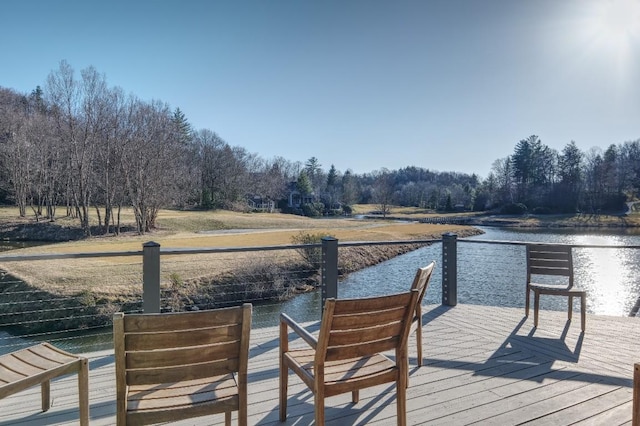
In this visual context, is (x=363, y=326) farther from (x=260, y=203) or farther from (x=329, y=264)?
(x=260, y=203)

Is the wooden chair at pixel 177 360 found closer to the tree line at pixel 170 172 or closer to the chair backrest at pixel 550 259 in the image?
the chair backrest at pixel 550 259

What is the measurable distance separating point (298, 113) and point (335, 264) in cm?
1511

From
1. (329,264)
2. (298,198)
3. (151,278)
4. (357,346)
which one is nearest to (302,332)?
(357,346)

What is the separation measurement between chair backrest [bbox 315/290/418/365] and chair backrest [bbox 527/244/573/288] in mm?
3076

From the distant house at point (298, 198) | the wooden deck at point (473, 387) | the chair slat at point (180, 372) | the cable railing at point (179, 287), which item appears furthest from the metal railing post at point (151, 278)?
the distant house at point (298, 198)

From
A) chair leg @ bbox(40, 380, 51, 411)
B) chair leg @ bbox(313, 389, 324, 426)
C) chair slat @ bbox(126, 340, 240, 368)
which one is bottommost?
chair leg @ bbox(40, 380, 51, 411)

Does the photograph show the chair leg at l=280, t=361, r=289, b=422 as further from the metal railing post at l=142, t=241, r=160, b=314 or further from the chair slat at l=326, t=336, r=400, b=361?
the metal railing post at l=142, t=241, r=160, b=314

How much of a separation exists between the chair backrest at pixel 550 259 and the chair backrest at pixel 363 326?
308cm

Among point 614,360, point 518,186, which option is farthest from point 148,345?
point 518,186

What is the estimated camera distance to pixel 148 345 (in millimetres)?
1590

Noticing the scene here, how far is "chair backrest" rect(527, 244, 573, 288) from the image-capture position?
14.1ft

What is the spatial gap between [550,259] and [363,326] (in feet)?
11.1

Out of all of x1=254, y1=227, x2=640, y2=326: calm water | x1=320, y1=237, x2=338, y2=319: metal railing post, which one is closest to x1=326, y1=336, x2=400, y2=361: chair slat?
x1=320, y1=237, x2=338, y2=319: metal railing post

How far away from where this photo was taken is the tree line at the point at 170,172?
79.2 ft
